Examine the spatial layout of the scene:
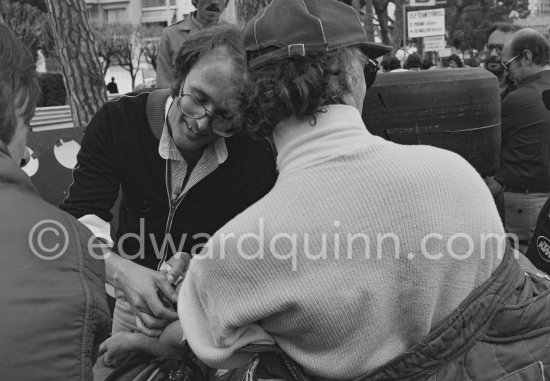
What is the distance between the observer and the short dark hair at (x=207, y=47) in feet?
8.32

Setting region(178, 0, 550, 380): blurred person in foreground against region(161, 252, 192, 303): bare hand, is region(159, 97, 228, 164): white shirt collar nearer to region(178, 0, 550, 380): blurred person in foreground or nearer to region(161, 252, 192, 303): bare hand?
region(161, 252, 192, 303): bare hand

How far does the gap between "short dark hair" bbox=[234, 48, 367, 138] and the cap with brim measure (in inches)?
0.7

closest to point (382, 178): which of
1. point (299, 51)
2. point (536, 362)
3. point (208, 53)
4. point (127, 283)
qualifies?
point (299, 51)

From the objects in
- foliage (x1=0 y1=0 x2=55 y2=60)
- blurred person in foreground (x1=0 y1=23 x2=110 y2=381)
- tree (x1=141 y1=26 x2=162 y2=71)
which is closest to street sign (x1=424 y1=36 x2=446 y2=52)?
blurred person in foreground (x1=0 y1=23 x2=110 y2=381)

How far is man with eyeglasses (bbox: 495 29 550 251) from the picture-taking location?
5188mm

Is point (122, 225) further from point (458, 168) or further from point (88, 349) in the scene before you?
point (458, 168)

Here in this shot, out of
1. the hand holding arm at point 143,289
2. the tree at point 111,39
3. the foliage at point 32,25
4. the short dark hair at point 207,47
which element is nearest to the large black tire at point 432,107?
the short dark hair at point 207,47

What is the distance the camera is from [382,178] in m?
1.45

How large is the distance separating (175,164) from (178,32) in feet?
11.8

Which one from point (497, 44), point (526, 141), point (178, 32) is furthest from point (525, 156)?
point (178, 32)

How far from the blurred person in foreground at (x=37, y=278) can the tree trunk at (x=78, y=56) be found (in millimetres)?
4861

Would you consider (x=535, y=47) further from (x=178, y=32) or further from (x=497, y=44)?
(x=178, y=32)

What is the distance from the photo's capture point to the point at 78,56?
6285mm

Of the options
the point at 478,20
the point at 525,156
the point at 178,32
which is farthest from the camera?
the point at 478,20
